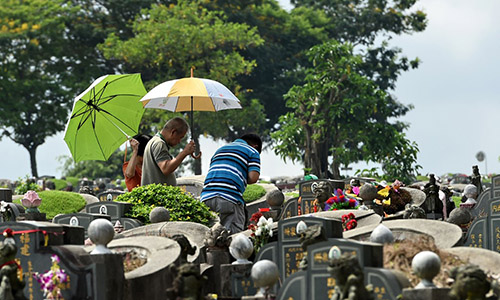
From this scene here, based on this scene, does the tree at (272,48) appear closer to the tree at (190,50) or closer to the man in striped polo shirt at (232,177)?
the tree at (190,50)

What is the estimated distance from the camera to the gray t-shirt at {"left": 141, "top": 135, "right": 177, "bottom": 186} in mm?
11523

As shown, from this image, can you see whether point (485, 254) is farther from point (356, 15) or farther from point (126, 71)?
point (356, 15)

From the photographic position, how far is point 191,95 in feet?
42.5

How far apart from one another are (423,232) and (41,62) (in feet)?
109

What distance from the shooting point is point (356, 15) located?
42.6 metres

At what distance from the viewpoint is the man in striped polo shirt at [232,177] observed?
10766 millimetres

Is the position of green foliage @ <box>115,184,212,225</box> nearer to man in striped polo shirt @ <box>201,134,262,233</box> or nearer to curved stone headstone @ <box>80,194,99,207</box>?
man in striped polo shirt @ <box>201,134,262,233</box>

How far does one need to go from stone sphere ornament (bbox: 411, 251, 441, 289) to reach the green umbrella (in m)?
7.79

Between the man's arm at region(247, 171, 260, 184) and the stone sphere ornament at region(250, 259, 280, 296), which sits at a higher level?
the man's arm at region(247, 171, 260, 184)

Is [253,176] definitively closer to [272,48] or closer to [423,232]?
[423,232]

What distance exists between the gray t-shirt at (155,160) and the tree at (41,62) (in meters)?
26.8

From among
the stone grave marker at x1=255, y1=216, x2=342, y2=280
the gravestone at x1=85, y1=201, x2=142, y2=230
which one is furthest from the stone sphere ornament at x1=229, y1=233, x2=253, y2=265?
the gravestone at x1=85, y1=201, x2=142, y2=230


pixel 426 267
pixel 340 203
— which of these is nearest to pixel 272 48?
pixel 340 203

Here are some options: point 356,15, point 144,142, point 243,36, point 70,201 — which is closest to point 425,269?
point 144,142
